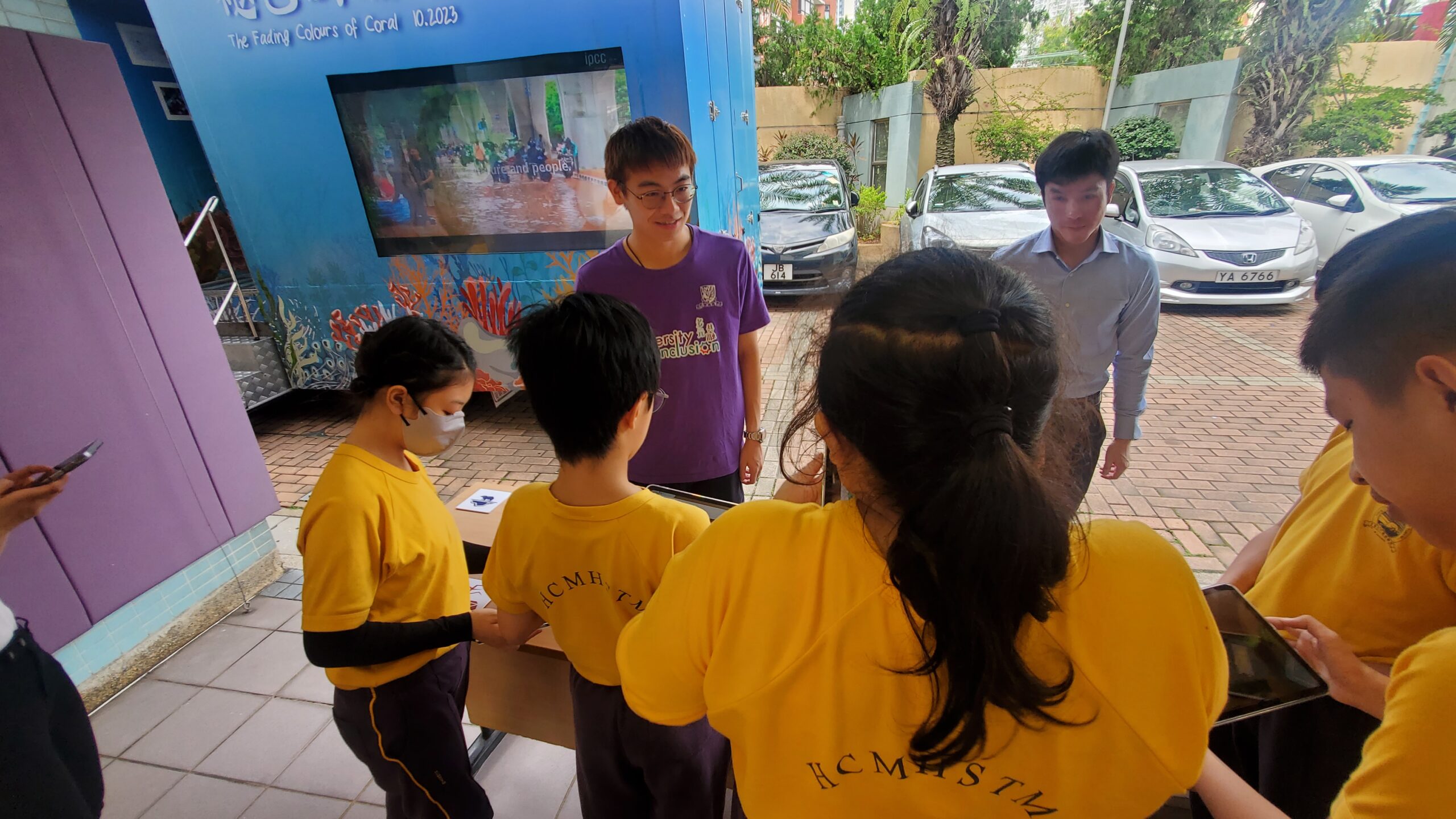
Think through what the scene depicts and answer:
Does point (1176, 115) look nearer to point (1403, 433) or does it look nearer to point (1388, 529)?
point (1388, 529)

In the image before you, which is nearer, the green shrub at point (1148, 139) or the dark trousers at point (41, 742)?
the dark trousers at point (41, 742)

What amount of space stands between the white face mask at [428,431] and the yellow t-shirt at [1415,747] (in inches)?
61.3

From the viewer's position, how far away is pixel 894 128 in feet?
41.6

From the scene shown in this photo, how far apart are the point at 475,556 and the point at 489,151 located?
3.05 m

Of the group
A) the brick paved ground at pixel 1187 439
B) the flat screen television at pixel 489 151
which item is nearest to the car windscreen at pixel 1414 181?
the brick paved ground at pixel 1187 439

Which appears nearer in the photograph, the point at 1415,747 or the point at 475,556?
the point at 1415,747

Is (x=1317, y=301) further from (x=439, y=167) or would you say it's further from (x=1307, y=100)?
(x=1307, y=100)

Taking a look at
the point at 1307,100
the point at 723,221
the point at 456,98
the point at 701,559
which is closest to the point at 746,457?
the point at 701,559

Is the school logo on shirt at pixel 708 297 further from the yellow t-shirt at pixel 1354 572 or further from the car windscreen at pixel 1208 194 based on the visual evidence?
the car windscreen at pixel 1208 194

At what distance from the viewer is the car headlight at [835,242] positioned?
6.96 meters

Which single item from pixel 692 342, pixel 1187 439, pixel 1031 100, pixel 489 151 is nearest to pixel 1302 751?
pixel 692 342

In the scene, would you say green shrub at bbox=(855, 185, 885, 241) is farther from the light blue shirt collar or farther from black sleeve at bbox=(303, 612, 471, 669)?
black sleeve at bbox=(303, 612, 471, 669)

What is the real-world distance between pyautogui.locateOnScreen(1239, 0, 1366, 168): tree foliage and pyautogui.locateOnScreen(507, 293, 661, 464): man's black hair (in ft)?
46.1

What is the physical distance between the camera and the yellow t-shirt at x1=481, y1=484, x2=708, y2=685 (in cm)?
108
